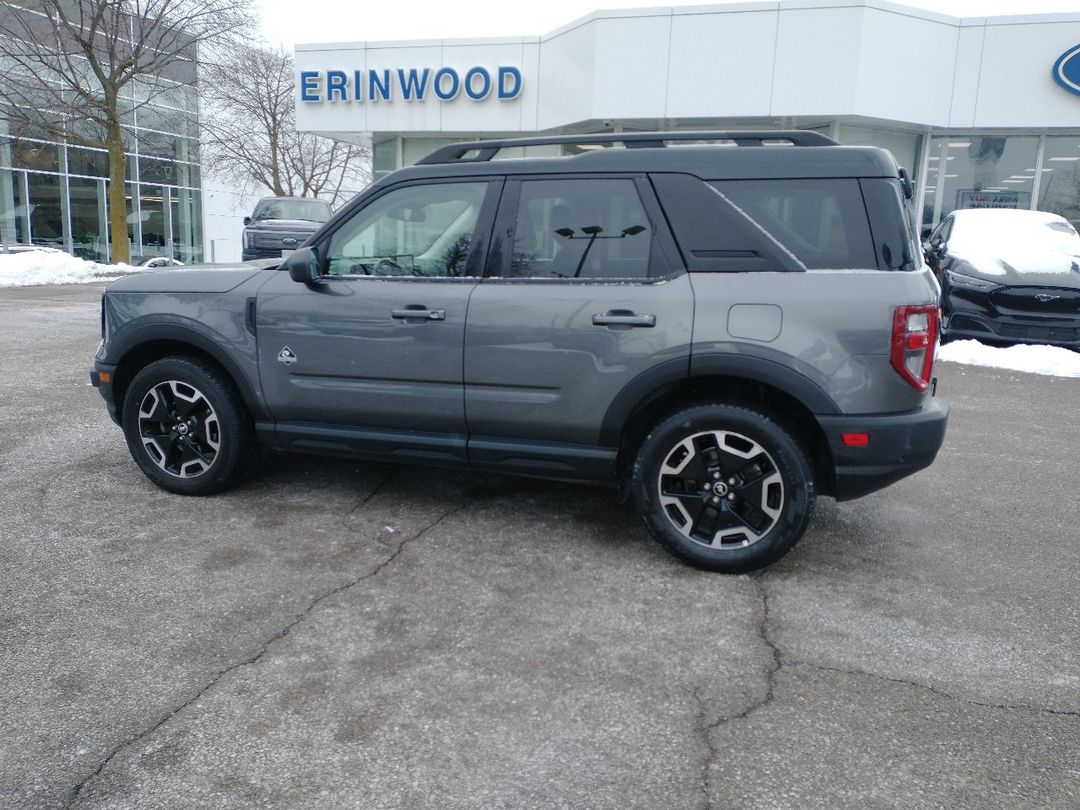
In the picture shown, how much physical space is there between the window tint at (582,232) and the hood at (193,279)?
1.49 m

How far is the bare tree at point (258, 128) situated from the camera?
34.8m

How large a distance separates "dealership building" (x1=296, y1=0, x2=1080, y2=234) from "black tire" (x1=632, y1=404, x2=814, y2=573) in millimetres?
13940

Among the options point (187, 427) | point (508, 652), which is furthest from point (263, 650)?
point (187, 427)

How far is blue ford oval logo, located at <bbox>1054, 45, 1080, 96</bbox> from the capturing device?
15.7 meters

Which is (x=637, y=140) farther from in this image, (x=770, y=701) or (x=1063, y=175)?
(x=1063, y=175)

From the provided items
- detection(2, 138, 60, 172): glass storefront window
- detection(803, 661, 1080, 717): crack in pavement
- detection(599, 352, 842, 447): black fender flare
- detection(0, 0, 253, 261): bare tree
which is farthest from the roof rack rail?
detection(2, 138, 60, 172): glass storefront window

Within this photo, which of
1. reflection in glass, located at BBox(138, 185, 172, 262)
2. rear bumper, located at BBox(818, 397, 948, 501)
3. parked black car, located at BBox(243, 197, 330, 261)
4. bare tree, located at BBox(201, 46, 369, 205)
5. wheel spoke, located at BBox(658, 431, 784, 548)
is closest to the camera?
rear bumper, located at BBox(818, 397, 948, 501)

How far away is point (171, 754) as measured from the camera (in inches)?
96.1

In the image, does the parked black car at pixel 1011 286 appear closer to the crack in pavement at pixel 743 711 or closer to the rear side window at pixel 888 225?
the rear side window at pixel 888 225

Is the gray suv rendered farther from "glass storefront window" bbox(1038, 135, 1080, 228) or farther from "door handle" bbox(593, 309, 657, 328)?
"glass storefront window" bbox(1038, 135, 1080, 228)

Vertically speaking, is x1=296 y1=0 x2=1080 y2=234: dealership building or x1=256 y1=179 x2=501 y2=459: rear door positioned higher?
x1=296 y1=0 x2=1080 y2=234: dealership building

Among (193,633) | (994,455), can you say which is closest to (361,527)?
(193,633)

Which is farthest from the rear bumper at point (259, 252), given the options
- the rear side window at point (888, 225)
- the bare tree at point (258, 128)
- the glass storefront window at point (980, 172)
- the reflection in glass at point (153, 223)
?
the bare tree at point (258, 128)

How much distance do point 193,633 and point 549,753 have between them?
4.91 ft
